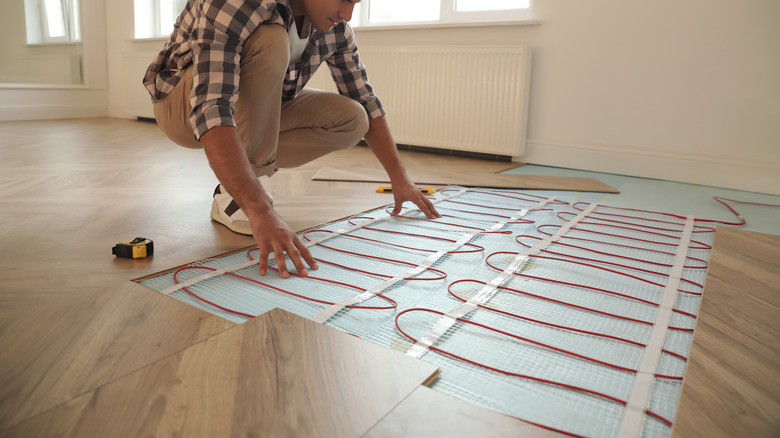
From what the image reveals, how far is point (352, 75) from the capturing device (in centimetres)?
187

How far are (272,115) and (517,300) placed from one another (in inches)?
33.3

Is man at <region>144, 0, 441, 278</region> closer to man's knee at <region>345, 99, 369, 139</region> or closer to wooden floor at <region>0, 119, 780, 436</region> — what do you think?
man's knee at <region>345, 99, 369, 139</region>

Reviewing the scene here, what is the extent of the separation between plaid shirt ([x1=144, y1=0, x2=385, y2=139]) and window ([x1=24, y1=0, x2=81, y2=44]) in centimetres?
499

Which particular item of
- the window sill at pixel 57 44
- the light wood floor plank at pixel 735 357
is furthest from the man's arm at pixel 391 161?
the window sill at pixel 57 44

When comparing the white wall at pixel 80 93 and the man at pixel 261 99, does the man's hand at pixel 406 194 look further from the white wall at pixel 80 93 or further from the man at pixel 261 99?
the white wall at pixel 80 93

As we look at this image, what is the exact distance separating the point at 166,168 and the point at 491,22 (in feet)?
7.02

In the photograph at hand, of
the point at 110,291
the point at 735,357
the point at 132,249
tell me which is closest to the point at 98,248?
the point at 132,249

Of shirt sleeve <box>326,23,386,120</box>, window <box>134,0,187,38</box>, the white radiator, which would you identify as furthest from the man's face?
window <box>134,0,187,38</box>

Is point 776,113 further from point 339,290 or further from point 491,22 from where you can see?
point 339,290

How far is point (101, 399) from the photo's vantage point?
0.76m

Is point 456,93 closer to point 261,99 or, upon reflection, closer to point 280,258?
point 261,99

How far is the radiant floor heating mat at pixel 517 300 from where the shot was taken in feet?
2.98

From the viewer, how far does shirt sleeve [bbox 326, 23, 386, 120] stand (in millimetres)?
1817

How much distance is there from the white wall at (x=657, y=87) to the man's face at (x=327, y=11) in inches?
87.0
